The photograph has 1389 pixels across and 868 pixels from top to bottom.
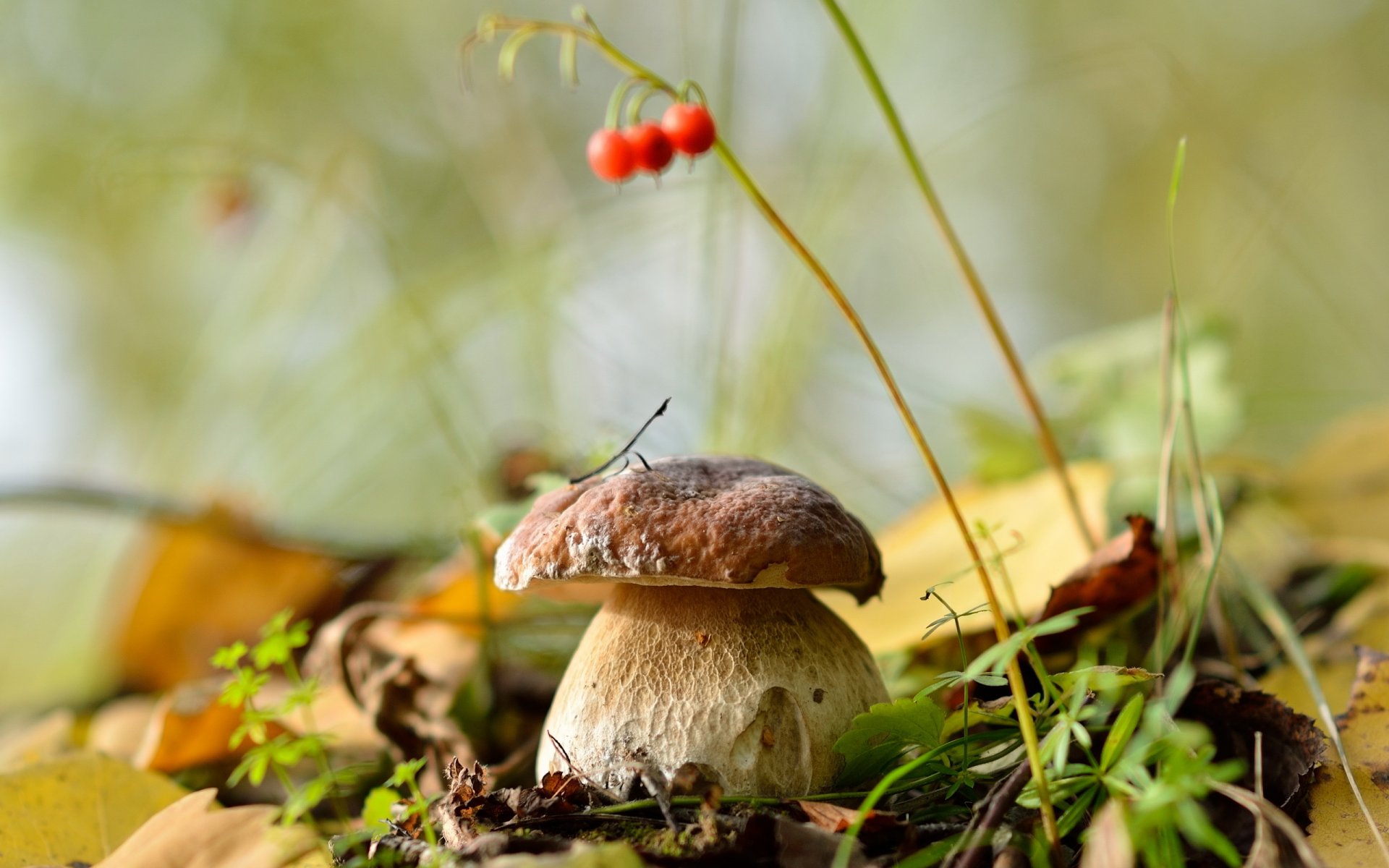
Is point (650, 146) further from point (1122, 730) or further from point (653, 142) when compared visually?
point (1122, 730)

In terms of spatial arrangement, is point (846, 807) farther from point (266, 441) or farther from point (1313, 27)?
point (1313, 27)

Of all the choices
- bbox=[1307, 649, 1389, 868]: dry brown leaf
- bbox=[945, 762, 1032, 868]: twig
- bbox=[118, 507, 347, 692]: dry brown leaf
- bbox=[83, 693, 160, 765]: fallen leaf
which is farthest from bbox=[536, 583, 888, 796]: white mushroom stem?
bbox=[118, 507, 347, 692]: dry brown leaf

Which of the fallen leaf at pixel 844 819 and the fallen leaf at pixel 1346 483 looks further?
the fallen leaf at pixel 1346 483

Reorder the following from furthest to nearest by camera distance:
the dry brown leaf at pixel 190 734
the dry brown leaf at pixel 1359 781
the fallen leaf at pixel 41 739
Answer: the fallen leaf at pixel 41 739, the dry brown leaf at pixel 190 734, the dry brown leaf at pixel 1359 781

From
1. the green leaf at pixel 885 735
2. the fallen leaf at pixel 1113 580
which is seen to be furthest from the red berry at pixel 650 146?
the fallen leaf at pixel 1113 580

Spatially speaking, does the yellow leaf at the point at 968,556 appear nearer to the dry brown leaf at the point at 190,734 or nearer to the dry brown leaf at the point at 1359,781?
the dry brown leaf at the point at 1359,781

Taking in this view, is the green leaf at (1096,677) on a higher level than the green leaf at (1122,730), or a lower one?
higher

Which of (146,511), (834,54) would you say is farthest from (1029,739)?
(834,54)
